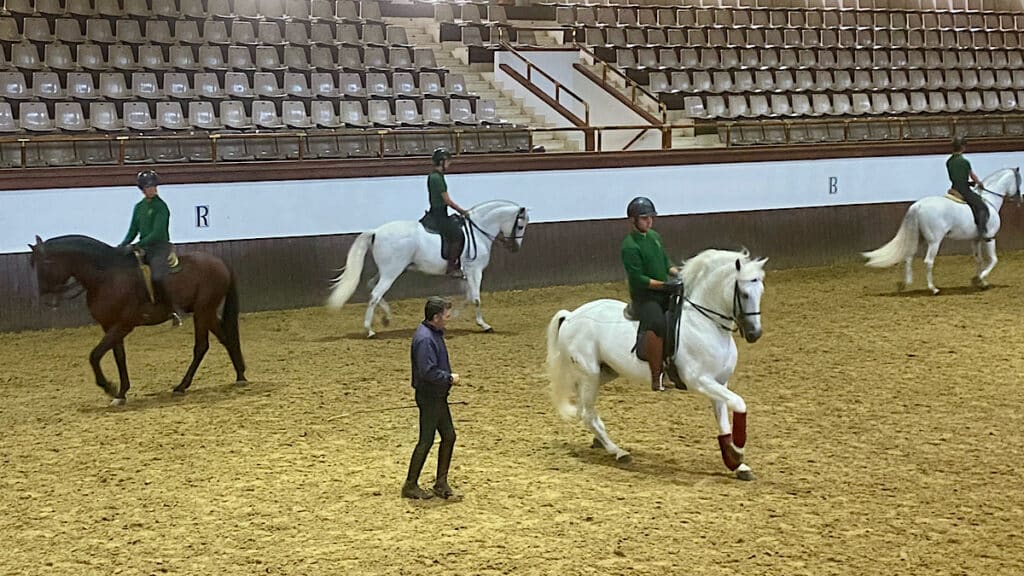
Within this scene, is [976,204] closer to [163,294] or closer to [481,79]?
[481,79]

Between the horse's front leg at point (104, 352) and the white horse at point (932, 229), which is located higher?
the white horse at point (932, 229)

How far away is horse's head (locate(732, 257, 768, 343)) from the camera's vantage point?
6.67m

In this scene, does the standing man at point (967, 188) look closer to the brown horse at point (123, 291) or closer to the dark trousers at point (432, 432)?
the brown horse at point (123, 291)

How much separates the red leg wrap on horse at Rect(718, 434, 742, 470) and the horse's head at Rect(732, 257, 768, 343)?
2.04 ft

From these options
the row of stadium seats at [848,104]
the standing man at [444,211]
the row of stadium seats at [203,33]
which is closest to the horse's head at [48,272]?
the standing man at [444,211]

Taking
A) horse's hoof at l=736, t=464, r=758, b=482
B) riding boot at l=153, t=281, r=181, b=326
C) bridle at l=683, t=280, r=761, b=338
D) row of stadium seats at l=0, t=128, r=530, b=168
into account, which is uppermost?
row of stadium seats at l=0, t=128, r=530, b=168

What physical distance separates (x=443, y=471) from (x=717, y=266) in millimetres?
2141

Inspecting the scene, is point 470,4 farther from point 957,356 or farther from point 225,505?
point 225,505

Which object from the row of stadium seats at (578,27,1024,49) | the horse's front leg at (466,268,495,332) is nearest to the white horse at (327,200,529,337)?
the horse's front leg at (466,268,495,332)

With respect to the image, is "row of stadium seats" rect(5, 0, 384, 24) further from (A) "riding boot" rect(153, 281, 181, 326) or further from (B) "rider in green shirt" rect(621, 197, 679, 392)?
(B) "rider in green shirt" rect(621, 197, 679, 392)

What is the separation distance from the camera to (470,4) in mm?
20766

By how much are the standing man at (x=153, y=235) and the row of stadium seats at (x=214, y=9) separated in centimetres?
866

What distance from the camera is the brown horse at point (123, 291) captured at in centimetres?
870

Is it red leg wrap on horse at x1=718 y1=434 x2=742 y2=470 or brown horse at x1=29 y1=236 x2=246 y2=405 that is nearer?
red leg wrap on horse at x1=718 y1=434 x2=742 y2=470
